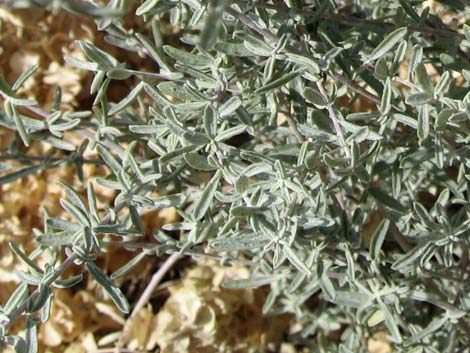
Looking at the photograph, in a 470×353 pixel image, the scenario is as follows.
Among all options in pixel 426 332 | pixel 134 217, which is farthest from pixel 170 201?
pixel 426 332

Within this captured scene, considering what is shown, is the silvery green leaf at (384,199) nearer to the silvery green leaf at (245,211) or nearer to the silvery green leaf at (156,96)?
the silvery green leaf at (245,211)

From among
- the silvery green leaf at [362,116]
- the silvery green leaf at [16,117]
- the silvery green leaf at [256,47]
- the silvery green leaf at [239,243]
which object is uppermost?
the silvery green leaf at [256,47]

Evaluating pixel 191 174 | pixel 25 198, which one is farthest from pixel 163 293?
pixel 191 174

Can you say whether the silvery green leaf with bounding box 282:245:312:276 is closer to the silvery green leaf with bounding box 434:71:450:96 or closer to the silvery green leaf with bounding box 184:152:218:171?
the silvery green leaf with bounding box 184:152:218:171

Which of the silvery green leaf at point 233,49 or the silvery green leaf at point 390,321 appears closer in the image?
the silvery green leaf at point 233,49

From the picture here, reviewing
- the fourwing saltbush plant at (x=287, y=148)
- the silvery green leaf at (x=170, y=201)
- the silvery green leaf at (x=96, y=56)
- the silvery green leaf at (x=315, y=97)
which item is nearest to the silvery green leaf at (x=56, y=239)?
the fourwing saltbush plant at (x=287, y=148)

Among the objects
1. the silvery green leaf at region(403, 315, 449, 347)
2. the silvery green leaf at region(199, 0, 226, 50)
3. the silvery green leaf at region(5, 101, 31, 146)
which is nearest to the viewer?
the silvery green leaf at region(199, 0, 226, 50)

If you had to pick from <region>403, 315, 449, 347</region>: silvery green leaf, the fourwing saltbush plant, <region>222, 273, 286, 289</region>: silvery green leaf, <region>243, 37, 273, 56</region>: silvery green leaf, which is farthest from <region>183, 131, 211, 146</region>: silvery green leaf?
<region>403, 315, 449, 347</region>: silvery green leaf

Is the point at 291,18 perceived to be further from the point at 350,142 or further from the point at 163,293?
the point at 163,293
